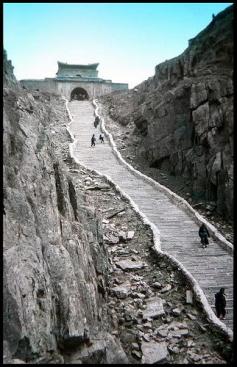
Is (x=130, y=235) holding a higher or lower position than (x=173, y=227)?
lower

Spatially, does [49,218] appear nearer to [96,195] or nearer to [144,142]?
[96,195]

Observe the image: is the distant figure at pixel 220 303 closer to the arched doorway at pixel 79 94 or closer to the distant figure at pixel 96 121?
the distant figure at pixel 96 121

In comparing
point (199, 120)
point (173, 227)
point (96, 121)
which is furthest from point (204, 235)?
point (96, 121)

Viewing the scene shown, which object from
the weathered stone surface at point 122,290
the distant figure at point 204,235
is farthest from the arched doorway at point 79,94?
the weathered stone surface at point 122,290

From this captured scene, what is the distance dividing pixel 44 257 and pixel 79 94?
5563cm

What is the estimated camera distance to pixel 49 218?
34.1ft

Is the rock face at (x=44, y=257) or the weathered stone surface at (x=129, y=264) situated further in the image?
the weathered stone surface at (x=129, y=264)

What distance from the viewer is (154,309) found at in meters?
12.1

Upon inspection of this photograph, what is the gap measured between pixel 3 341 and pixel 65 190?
6414 millimetres

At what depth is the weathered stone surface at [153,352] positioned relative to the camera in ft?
32.4

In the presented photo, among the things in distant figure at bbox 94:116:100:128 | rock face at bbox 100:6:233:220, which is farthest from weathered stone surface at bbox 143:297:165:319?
distant figure at bbox 94:116:100:128

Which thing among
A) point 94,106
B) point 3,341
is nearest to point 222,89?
point 3,341

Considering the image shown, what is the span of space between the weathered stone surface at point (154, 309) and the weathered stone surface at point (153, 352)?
4.25 ft

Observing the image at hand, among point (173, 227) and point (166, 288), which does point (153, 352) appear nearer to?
point (166, 288)
